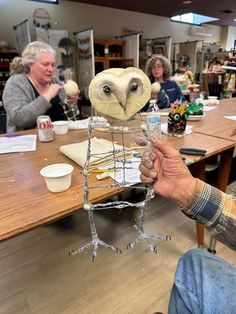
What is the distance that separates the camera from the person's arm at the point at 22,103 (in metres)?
1.45

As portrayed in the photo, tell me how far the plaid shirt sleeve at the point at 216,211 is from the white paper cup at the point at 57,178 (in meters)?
0.39

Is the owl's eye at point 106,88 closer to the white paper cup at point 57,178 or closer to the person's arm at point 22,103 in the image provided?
the white paper cup at point 57,178

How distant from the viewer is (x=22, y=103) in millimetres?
1531

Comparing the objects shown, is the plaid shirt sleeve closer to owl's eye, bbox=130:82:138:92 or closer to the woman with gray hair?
owl's eye, bbox=130:82:138:92

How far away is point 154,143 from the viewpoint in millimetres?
593

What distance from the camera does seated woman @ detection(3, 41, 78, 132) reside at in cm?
146

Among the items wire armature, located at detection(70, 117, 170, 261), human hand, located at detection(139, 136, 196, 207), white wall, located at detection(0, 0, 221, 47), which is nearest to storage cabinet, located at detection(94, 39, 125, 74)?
white wall, located at detection(0, 0, 221, 47)

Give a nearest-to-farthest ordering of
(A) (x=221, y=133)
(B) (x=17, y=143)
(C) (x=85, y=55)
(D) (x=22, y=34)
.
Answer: (B) (x=17, y=143)
(A) (x=221, y=133)
(D) (x=22, y=34)
(C) (x=85, y=55)

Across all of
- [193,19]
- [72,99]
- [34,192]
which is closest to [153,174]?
[34,192]

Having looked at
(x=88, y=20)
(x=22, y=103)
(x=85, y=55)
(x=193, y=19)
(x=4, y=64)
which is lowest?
(x=22, y=103)

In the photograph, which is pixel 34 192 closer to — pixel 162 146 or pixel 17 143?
pixel 162 146

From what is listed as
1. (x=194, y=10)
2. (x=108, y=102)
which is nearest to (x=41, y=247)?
(x=108, y=102)

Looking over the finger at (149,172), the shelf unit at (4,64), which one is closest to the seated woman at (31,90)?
the finger at (149,172)

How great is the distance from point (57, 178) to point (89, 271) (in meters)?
0.78
